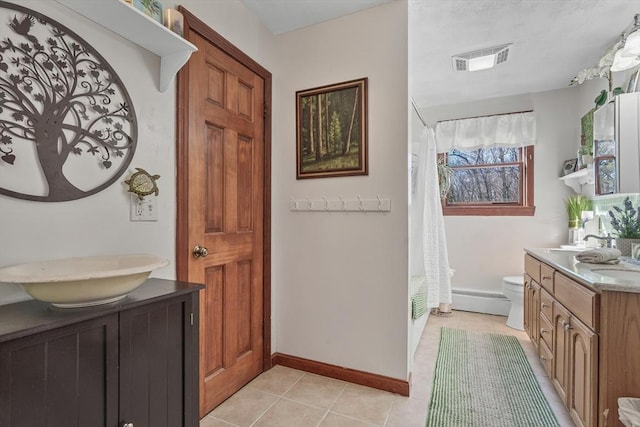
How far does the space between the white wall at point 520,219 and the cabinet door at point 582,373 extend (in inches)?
80.5

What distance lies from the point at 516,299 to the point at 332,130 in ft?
8.01

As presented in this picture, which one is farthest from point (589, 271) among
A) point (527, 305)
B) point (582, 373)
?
point (527, 305)

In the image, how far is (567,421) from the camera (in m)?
1.68

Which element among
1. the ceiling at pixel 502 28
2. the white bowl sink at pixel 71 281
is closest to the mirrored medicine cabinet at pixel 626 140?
the ceiling at pixel 502 28

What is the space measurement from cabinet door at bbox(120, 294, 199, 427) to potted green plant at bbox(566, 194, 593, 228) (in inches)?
141

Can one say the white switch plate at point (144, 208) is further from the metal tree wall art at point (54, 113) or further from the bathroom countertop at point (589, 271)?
the bathroom countertop at point (589, 271)

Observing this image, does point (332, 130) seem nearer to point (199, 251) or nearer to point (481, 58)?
point (199, 251)

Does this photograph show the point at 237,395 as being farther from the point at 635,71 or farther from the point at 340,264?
the point at 635,71

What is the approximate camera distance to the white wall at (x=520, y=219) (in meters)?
3.30

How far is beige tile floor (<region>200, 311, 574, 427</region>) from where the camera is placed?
1.68 meters

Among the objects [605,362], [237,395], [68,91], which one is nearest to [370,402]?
[237,395]

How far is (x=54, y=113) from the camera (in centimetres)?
108

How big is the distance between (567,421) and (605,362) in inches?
23.9

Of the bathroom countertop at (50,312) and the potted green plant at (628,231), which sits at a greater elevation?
the potted green plant at (628,231)
